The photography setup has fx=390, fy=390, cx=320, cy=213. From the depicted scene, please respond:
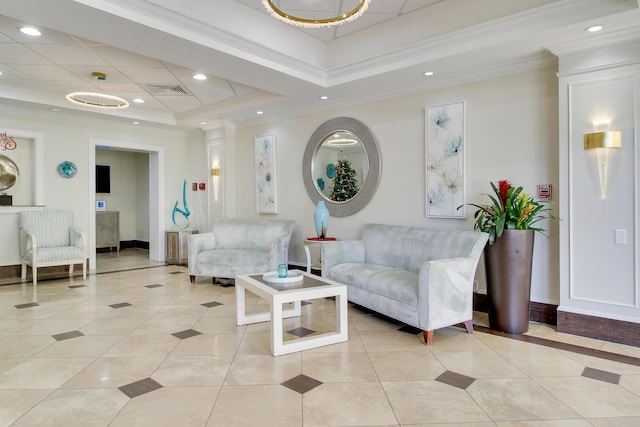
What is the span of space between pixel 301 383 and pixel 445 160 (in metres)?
2.89

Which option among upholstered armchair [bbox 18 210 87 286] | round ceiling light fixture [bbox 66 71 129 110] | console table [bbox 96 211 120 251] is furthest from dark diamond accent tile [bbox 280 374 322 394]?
console table [bbox 96 211 120 251]

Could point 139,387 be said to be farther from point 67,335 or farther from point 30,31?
point 30,31

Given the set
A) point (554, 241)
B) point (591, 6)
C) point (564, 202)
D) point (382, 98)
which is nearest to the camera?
point (591, 6)

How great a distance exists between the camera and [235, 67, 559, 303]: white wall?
3.71 meters

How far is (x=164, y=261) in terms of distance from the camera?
7.40 metres

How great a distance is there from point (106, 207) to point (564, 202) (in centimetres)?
918

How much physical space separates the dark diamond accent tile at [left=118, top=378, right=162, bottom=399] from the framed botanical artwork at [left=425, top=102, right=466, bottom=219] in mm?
3222

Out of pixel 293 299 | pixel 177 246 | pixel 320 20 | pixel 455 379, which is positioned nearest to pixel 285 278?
pixel 293 299

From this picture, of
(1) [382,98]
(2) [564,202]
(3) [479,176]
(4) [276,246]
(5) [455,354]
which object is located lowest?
(5) [455,354]

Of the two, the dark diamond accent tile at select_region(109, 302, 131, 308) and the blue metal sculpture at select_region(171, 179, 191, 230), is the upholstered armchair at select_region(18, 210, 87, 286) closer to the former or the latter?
the blue metal sculpture at select_region(171, 179, 191, 230)

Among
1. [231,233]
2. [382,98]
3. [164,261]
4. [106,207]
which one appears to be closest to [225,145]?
[231,233]

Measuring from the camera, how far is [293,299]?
3014 millimetres

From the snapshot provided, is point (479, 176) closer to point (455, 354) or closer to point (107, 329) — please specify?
point (455, 354)

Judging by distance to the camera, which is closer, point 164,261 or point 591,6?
point 591,6
